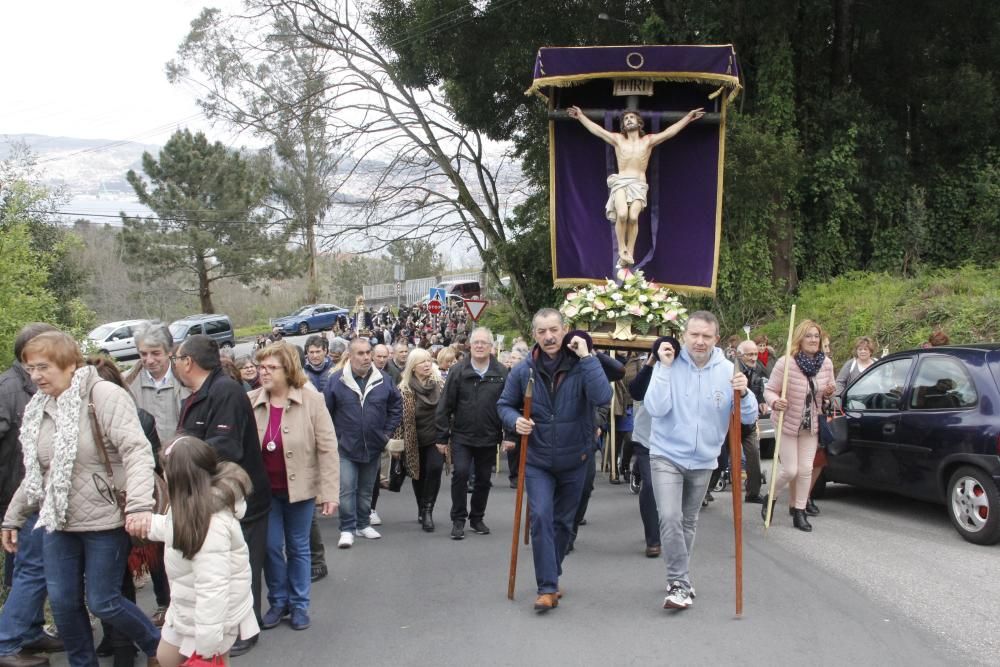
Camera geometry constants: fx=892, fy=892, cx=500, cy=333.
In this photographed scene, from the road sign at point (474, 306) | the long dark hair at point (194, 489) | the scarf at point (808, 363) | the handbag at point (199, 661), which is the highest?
the road sign at point (474, 306)

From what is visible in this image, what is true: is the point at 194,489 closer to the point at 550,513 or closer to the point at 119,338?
the point at 550,513

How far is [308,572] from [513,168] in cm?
2142

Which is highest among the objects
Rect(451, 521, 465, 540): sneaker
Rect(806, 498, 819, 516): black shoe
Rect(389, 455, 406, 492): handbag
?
Rect(389, 455, 406, 492): handbag

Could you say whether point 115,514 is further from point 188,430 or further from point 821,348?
point 821,348

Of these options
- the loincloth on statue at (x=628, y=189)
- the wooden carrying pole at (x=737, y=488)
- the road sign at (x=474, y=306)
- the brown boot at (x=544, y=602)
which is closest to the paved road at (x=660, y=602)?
the brown boot at (x=544, y=602)

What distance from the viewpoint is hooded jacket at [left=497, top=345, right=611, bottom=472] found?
19.5 feet

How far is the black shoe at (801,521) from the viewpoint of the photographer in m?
8.03

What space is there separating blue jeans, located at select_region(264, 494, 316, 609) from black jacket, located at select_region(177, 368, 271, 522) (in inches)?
29.5

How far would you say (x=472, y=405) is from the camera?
833 centimetres

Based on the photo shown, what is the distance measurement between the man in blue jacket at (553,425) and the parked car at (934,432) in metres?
3.46

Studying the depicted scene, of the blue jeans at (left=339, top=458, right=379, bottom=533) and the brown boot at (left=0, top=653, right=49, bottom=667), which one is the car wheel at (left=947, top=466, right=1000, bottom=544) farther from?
the brown boot at (left=0, top=653, right=49, bottom=667)

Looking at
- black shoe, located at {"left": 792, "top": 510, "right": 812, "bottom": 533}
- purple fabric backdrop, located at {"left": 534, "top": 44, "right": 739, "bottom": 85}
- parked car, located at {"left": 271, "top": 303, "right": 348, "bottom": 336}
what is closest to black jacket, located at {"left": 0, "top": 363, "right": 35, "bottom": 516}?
black shoe, located at {"left": 792, "top": 510, "right": 812, "bottom": 533}

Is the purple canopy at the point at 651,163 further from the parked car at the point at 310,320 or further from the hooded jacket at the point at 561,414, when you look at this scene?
the parked car at the point at 310,320

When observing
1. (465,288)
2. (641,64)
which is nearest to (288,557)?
(641,64)
